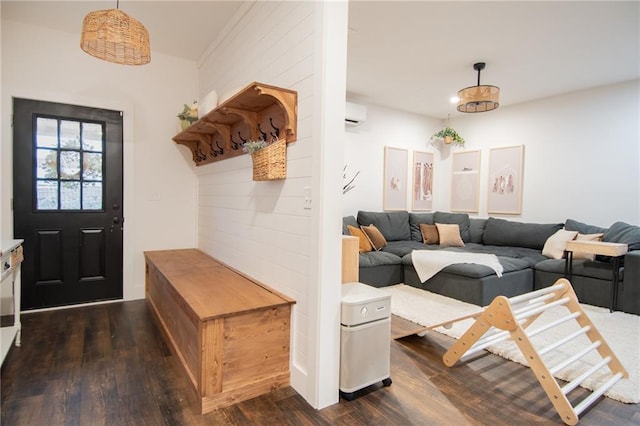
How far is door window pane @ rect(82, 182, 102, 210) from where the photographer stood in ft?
12.0

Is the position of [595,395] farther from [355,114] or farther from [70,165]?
[70,165]

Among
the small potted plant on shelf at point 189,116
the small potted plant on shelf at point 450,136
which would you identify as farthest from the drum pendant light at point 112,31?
the small potted plant on shelf at point 450,136

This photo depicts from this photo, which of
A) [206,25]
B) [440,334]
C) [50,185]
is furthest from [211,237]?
[440,334]

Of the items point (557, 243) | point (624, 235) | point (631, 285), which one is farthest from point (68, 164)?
point (624, 235)

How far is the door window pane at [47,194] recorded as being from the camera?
346cm

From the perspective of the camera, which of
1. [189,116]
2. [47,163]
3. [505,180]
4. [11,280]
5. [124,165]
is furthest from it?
[505,180]

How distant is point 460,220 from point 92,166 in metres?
5.40

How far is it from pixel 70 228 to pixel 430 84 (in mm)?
4760

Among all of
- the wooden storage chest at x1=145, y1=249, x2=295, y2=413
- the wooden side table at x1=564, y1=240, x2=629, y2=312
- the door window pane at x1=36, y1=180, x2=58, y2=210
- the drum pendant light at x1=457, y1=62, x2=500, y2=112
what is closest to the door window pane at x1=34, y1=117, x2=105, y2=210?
the door window pane at x1=36, y1=180, x2=58, y2=210

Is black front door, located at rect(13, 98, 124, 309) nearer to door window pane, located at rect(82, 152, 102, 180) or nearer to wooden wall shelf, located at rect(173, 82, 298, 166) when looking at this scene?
door window pane, located at rect(82, 152, 102, 180)

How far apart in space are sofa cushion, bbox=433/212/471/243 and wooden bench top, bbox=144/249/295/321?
4.10 meters

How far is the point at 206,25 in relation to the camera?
3387 mm

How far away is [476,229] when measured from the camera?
5816 mm

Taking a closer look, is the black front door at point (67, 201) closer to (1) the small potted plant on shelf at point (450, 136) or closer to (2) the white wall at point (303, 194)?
(2) the white wall at point (303, 194)
